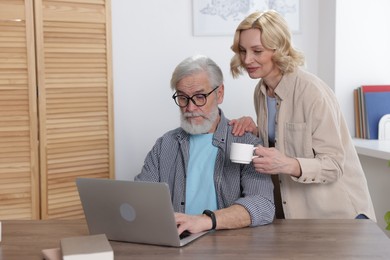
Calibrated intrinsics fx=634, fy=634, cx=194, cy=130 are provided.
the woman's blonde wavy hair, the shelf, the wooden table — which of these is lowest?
the wooden table

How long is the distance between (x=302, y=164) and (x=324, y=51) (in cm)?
173

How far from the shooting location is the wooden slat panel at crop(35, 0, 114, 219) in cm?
337

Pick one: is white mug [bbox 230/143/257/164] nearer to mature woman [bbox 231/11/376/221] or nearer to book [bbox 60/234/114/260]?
mature woman [bbox 231/11/376/221]

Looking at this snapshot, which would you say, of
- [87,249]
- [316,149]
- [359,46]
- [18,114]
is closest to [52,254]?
[87,249]

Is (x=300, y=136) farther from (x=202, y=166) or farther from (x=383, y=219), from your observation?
(x=383, y=219)

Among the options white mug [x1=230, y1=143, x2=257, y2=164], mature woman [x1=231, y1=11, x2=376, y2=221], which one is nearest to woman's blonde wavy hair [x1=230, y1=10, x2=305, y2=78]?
mature woman [x1=231, y1=11, x2=376, y2=221]

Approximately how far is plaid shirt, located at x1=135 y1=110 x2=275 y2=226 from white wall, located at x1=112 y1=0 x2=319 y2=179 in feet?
4.19

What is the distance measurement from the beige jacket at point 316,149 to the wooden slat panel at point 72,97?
1.22m

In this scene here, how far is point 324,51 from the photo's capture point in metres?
3.92

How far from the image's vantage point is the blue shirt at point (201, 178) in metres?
2.46

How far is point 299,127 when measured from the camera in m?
2.49

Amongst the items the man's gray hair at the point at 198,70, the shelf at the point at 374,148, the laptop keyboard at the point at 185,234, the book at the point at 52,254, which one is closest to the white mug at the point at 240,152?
the laptop keyboard at the point at 185,234

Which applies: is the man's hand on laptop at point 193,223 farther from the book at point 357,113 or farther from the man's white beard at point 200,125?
the book at point 357,113

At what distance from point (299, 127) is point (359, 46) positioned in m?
1.46
